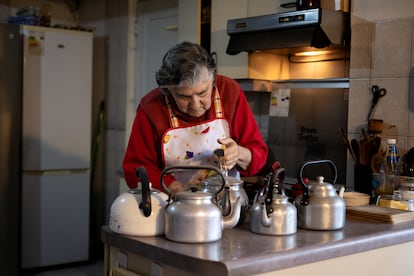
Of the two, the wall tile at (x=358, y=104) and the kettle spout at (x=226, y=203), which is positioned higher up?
the wall tile at (x=358, y=104)

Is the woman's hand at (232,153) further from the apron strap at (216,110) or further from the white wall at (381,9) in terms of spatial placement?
the white wall at (381,9)

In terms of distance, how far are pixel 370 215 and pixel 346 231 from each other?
8.9 inches

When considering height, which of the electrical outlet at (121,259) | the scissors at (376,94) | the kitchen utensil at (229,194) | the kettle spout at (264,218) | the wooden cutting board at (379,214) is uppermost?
the scissors at (376,94)

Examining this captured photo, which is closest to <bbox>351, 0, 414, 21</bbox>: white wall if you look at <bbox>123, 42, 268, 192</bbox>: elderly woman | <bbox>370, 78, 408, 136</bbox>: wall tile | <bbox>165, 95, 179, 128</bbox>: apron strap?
<bbox>370, 78, 408, 136</bbox>: wall tile

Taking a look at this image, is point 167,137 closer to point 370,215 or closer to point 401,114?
point 370,215

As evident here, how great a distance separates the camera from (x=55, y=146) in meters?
4.22

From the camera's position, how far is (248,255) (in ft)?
4.47

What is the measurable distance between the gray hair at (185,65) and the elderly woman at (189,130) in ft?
0.06

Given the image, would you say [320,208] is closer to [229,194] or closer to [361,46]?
[229,194]

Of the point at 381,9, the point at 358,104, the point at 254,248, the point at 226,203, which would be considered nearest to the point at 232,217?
the point at 226,203

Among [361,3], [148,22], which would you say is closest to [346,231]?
[361,3]

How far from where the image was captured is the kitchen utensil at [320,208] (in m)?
1.66

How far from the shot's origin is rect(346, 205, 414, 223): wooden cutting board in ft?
6.02

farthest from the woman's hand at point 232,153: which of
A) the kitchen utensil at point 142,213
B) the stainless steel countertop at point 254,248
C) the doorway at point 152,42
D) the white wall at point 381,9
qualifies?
the doorway at point 152,42
